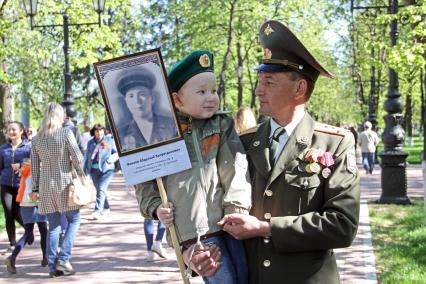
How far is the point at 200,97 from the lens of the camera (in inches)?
123

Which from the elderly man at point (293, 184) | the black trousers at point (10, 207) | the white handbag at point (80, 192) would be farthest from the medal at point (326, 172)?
the black trousers at point (10, 207)

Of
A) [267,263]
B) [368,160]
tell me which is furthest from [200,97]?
[368,160]

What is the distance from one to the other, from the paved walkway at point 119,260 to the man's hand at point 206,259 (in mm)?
3844

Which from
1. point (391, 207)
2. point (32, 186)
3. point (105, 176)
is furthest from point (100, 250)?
point (391, 207)

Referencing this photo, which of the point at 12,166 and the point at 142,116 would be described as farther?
the point at 12,166

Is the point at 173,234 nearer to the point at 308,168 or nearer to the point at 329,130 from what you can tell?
the point at 308,168

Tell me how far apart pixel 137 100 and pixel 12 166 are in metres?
7.07

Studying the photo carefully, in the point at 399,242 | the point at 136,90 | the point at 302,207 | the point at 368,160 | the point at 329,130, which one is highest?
the point at 136,90

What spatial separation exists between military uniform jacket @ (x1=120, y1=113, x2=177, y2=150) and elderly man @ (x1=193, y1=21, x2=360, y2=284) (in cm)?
37

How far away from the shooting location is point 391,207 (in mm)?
14445

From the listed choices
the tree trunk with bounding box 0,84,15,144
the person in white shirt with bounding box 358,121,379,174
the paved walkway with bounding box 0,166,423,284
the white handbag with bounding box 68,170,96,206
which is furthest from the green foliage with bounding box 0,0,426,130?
the white handbag with bounding box 68,170,96,206

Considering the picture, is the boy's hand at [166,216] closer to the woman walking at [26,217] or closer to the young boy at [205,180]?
the young boy at [205,180]

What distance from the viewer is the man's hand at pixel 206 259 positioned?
2945 mm

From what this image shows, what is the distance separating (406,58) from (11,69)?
20244 millimetres
